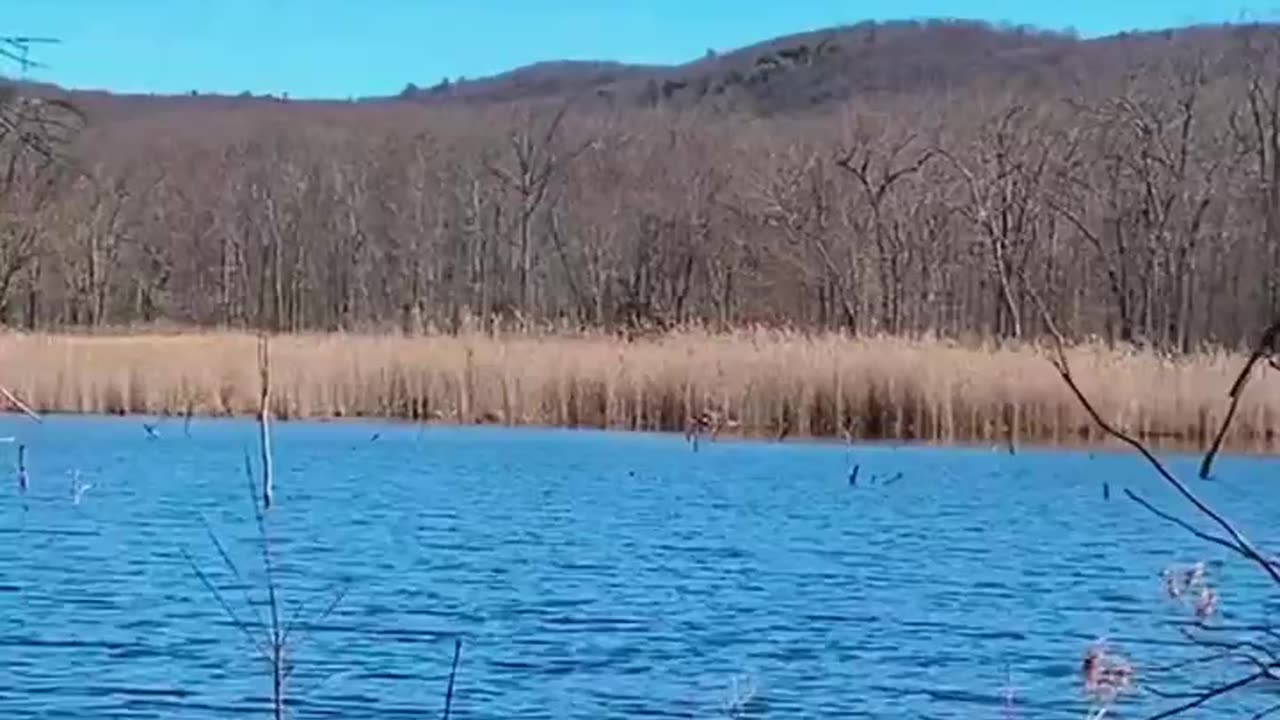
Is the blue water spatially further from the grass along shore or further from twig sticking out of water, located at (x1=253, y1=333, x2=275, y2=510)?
twig sticking out of water, located at (x1=253, y1=333, x2=275, y2=510)

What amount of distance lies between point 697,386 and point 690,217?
96.0 ft

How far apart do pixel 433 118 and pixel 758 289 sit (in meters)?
42.2

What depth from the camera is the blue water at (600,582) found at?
29.7ft

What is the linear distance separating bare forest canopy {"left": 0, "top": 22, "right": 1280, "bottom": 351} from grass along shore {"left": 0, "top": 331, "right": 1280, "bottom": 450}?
20.5ft

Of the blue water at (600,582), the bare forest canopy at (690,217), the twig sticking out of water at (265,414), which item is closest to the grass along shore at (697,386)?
the blue water at (600,582)

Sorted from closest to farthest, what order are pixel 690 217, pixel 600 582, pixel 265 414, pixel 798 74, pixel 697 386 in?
pixel 265 414 < pixel 600 582 < pixel 697 386 < pixel 690 217 < pixel 798 74

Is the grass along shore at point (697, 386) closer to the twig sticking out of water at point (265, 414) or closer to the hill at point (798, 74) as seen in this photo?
the twig sticking out of water at point (265, 414)

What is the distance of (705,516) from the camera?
1540 centimetres

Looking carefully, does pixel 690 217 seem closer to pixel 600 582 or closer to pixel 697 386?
pixel 697 386

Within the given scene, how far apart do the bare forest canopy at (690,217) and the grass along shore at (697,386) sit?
6233mm

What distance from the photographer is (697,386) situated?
72.5 ft

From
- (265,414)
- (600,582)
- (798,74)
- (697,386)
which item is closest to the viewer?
(265,414)

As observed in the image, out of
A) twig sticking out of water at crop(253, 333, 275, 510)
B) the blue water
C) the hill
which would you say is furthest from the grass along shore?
the hill

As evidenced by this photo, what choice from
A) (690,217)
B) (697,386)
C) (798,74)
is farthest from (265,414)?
(798,74)
